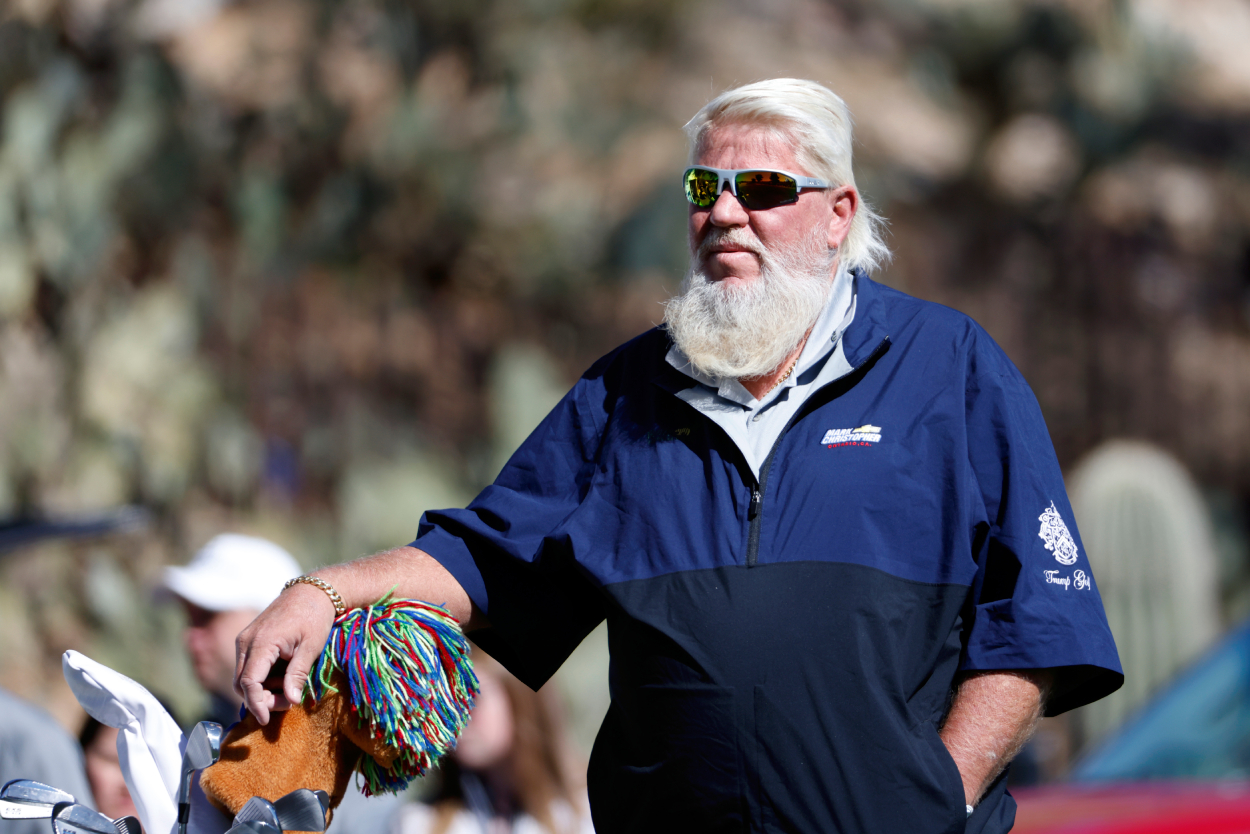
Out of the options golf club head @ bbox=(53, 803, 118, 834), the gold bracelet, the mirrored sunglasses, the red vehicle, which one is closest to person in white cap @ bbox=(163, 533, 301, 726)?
the gold bracelet

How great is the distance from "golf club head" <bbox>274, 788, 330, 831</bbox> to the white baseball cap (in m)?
1.80

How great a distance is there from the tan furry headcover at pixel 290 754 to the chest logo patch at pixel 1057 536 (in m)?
1.06

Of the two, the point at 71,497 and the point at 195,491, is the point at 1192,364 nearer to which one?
the point at 195,491

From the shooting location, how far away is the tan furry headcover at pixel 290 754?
6.53ft

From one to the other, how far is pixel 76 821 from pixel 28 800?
0.29ft

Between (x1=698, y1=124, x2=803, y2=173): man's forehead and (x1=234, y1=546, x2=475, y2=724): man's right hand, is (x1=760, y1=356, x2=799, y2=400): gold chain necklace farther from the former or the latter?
(x1=234, y1=546, x2=475, y2=724): man's right hand

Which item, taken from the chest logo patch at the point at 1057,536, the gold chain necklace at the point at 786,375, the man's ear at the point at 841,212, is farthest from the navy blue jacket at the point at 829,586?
the man's ear at the point at 841,212

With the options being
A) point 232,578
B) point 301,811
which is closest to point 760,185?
point 301,811

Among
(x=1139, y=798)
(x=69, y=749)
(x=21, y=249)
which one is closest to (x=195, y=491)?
(x=21, y=249)

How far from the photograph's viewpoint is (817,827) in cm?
199

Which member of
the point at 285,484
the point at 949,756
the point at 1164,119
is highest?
the point at 1164,119

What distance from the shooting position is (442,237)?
11.5m

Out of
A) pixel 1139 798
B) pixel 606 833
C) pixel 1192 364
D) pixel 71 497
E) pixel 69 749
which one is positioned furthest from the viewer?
pixel 1192 364

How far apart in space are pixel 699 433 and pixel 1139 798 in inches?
79.8
